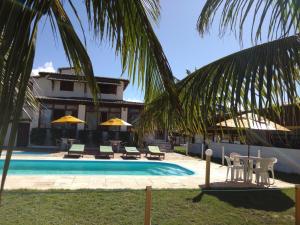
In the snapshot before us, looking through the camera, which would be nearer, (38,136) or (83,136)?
Answer: (38,136)

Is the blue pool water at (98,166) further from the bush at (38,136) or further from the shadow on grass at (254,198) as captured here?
the bush at (38,136)

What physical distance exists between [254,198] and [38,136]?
2139 cm


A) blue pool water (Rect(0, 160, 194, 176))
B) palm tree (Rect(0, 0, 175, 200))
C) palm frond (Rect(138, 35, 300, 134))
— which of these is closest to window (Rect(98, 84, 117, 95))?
blue pool water (Rect(0, 160, 194, 176))

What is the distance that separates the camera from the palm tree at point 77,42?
1.41m

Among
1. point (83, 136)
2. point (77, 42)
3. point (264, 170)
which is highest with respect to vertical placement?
point (77, 42)

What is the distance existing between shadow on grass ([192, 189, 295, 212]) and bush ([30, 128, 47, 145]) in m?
19.9

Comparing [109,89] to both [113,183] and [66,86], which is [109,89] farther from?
[113,183]

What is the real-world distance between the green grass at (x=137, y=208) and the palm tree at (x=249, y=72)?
5249mm

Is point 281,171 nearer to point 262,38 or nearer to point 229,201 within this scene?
Result: point 229,201

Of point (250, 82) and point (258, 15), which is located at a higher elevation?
point (258, 15)

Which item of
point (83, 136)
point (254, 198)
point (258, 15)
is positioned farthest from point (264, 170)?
point (83, 136)

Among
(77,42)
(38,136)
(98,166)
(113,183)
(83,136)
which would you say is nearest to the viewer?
(77,42)

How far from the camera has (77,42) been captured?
5.79 feet

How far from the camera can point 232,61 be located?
2.70 m
